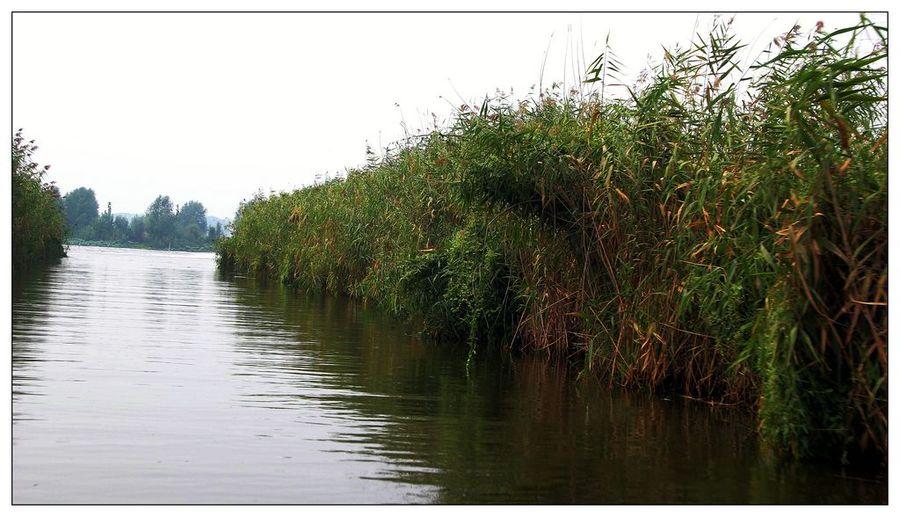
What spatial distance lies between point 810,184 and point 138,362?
6239 millimetres

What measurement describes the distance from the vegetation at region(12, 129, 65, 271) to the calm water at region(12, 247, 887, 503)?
50.4 feet

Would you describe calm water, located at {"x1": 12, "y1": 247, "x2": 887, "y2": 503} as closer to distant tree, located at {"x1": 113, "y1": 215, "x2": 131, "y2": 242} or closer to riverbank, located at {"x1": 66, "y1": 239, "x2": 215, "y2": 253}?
riverbank, located at {"x1": 66, "y1": 239, "x2": 215, "y2": 253}

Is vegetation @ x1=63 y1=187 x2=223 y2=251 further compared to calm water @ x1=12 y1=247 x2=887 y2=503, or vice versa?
vegetation @ x1=63 y1=187 x2=223 y2=251

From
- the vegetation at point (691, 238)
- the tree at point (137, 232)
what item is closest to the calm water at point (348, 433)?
the vegetation at point (691, 238)

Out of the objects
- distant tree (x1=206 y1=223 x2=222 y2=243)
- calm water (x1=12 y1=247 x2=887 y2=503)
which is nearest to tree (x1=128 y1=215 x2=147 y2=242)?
distant tree (x1=206 y1=223 x2=222 y2=243)

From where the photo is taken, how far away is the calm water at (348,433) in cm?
439

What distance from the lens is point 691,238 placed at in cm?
687

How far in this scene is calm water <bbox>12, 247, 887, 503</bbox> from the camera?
173 inches

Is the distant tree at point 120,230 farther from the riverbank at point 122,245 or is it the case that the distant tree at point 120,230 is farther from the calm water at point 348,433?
the calm water at point 348,433

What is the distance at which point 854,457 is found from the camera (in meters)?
5.20

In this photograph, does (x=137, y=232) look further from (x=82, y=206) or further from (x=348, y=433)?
(x=348, y=433)

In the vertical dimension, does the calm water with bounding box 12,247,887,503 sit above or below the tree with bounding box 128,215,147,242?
below

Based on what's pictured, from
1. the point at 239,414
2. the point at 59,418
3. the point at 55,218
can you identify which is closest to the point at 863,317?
the point at 239,414
